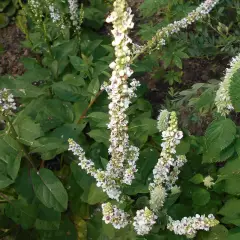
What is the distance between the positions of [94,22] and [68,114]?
6.46 feet

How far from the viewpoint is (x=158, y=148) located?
3.42 meters

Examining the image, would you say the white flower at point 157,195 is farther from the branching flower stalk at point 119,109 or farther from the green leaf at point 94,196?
the green leaf at point 94,196

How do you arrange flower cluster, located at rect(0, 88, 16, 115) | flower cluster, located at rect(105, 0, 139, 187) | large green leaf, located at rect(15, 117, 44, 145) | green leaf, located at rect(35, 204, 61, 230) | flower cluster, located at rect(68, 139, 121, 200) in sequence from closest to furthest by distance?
1. flower cluster, located at rect(105, 0, 139, 187)
2. flower cluster, located at rect(68, 139, 121, 200)
3. flower cluster, located at rect(0, 88, 16, 115)
4. large green leaf, located at rect(15, 117, 44, 145)
5. green leaf, located at rect(35, 204, 61, 230)

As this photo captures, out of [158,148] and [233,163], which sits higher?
[233,163]

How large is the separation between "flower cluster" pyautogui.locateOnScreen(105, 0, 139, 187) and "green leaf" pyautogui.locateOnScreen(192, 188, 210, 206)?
2.56ft

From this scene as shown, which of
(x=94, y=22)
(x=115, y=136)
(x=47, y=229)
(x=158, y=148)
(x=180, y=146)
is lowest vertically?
(x=47, y=229)

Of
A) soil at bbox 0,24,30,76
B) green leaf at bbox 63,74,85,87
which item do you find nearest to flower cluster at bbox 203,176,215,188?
green leaf at bbox 63,74,85,87

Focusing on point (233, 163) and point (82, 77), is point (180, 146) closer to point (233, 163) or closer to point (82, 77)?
point (233, 163)

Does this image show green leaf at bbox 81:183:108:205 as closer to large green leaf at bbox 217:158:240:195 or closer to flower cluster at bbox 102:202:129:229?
flower cluster at bbox 102:202:129:229

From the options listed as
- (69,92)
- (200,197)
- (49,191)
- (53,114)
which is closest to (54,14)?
(69,92)

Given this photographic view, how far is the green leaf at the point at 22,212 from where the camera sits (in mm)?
2977

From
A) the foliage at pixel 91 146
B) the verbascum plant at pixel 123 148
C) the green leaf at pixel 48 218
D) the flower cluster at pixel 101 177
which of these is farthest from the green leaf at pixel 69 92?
the flower cluster at pixel 101 177

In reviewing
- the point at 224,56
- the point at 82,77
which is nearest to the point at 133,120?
the point at 82,77

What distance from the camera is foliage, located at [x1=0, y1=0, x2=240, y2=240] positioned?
2.71 metres
